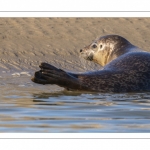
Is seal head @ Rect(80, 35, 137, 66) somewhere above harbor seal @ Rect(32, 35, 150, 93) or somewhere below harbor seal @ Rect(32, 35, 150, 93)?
above

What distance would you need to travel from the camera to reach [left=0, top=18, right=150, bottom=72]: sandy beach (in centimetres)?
1461

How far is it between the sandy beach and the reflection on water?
4.33 meters

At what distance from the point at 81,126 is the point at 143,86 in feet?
11.7

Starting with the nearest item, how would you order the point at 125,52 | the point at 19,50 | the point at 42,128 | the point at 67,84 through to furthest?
the point at 42,128 → the point at 67,84 → the point at 125,52 → the point at 19,50

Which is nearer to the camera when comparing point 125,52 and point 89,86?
point 89,86

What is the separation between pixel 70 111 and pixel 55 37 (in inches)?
333

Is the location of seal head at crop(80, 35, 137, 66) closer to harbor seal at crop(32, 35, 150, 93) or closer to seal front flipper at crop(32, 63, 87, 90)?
harbor seal at crop(32, 35, 150, 93)

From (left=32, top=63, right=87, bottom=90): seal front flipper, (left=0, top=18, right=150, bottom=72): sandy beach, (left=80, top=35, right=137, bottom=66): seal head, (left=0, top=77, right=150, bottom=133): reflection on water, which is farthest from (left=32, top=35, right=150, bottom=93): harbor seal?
(left=0, top=18, right=150, bottom=72): sandy beach

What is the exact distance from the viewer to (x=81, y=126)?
6.40 m
